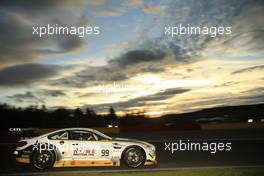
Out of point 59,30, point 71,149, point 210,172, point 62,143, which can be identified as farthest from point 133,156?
point 59,30

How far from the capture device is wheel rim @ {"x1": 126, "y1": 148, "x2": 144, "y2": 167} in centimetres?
732

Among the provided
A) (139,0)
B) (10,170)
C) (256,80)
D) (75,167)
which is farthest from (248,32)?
(10,170)

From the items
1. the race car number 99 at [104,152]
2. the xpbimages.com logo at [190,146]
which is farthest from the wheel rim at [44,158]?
the xpbimages.com logo at [190,146]

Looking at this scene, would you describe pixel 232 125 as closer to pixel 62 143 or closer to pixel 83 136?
pixel 83 136

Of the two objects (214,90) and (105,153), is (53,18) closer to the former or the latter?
(105,153)

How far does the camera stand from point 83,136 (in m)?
7.18

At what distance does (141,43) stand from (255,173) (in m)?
3.29

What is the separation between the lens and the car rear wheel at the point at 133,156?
7.30 meters

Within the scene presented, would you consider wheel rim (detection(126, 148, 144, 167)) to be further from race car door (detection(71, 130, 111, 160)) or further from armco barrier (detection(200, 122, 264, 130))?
armco barrier (detection(200, 122, 264, 130))

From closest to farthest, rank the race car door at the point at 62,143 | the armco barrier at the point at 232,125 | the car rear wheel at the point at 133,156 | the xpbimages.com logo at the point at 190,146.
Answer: the race car door at the point at 62,143
the xpbimages.com logo at the point at 190,146
the car rear wheel at the point at 133,156
the armco barrier at the point at 232,125

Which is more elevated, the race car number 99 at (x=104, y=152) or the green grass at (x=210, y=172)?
the race car number 99 at (x=104, y=152)

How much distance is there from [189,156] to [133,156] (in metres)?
1.05

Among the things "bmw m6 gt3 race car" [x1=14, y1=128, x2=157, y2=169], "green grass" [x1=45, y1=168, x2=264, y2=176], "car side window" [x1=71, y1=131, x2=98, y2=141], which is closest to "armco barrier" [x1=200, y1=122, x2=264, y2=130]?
"green grass" [x1=45, y1=168, x2=264, y2=176]

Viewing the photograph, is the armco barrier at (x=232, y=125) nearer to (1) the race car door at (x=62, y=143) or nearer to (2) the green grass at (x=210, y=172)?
(2) the green grass at (x=210, y=172)
